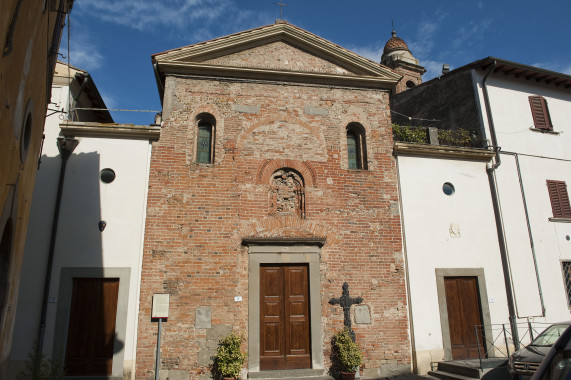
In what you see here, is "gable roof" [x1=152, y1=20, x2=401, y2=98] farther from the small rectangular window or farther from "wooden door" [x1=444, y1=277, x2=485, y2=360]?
the small rectangular window

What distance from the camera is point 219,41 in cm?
1018

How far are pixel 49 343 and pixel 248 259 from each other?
14.0 ft

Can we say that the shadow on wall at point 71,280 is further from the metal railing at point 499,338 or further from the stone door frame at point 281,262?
the metal railing at point 499,338

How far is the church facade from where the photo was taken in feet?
28.5

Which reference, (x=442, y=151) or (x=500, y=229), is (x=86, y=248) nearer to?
(x=442, y=151)

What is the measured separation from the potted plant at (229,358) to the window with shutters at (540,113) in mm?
11101

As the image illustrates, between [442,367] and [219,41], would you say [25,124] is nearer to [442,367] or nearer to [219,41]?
[219,41]

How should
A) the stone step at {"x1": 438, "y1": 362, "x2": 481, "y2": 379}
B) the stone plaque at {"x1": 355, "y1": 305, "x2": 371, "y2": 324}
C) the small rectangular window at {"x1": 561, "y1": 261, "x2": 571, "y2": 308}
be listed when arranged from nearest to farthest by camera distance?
the stone step at {"x1": 438, "y1": 362, "x2": 481, "y2": 379}, the stone plaque at {"x1": 355, "y1": 305, "x2": 371, "y2": 324}, the small rectangular window at {"x1": 561, "y1": 261, "x2": 571, "y2": 308}

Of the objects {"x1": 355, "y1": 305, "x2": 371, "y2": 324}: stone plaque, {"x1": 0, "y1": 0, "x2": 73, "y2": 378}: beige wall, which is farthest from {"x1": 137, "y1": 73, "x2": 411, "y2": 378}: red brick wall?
{"x1": 0, "y1": 0, "x2": 73, "y2": 378}: beige wall

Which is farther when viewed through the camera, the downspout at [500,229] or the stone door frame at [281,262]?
the downspout at [500,229]

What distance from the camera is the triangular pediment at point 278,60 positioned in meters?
10.0

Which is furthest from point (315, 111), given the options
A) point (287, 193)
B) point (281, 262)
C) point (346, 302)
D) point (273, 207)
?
point (346, 302)

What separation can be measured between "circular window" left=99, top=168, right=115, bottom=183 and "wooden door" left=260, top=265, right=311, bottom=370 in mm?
3968

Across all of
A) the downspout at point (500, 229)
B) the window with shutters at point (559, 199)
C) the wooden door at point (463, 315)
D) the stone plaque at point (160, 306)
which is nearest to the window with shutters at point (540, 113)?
the downspout at point (500, 229)
